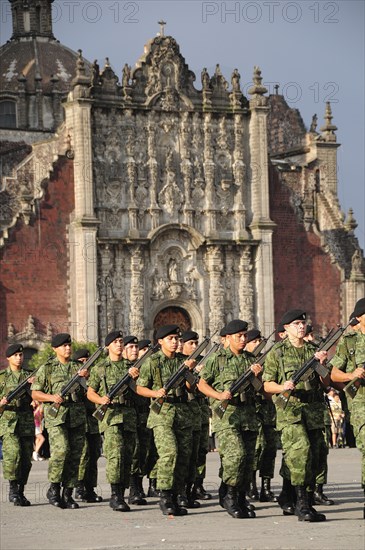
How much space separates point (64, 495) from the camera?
1900cm

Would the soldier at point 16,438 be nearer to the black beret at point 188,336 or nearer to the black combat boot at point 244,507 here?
the black beret at point 188,336

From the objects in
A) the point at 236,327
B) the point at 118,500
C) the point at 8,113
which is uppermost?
the point at 8,113

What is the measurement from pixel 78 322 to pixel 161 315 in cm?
→ 306

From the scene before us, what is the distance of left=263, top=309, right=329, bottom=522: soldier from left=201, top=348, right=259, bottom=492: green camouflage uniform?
1.86 ft

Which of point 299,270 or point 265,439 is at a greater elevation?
point 299,270

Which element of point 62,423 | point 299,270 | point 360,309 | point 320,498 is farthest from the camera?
point 299,270

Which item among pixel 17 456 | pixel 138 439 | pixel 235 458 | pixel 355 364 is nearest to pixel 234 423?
pixel 235 458

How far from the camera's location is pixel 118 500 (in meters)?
18.1

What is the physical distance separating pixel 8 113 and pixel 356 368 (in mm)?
47230

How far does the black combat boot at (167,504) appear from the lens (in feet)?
56.9

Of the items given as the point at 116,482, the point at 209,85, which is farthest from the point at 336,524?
the point at 209,85

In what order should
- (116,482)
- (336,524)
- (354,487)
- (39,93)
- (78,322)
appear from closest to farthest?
(336,524), (116,482), (354,487), (78,322), (39,93)

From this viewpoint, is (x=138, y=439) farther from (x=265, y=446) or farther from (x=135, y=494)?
(x=265, y=446)

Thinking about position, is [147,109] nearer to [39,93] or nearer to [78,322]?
Result: [78,322]
